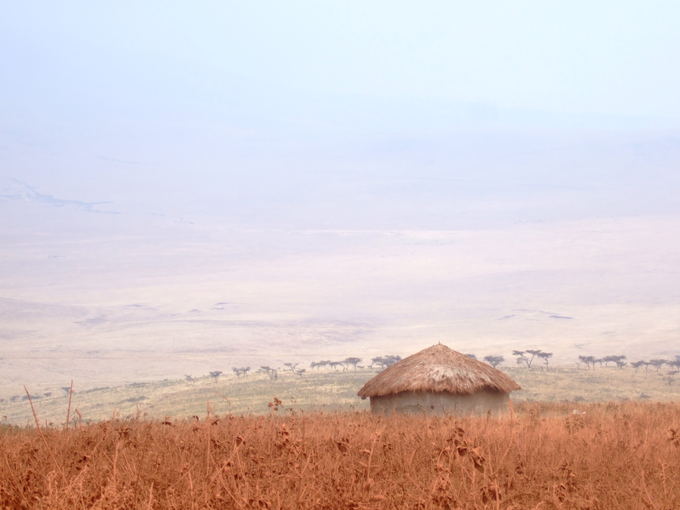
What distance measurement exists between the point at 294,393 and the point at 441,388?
3654 cm

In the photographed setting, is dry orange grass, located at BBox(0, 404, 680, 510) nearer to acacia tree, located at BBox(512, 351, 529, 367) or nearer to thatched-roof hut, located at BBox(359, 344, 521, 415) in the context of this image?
thatched-roof hut, located at BBox(359, 344, 521, 415)

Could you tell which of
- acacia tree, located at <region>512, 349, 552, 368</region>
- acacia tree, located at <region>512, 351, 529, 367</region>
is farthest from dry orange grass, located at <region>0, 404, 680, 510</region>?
acacia tree, located at <region>512, 351, 529, 367</region>

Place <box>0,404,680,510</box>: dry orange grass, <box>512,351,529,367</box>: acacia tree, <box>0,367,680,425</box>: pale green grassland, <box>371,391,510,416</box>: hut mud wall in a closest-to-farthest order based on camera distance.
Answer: <box>0,404,680,510</box>: dry orange grass → <box>371,391,510,416</box>: hut mud wall → <box>0,367,680,425</box>: pale green grassland → <box>512,351,529,367</box>: acacia tree

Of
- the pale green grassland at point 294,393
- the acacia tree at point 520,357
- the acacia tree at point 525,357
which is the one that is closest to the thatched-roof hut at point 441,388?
the pale green grassland at point 294,393

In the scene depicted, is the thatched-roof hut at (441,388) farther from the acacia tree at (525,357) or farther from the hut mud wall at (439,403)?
the acacia tree at (525,357)

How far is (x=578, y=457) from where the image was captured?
33.0 feet

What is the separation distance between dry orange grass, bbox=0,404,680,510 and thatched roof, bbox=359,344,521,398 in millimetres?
12967

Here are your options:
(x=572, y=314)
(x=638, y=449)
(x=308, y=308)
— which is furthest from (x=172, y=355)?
(x=638, y=449)

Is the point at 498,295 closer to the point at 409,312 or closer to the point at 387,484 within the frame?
the point at 409,312

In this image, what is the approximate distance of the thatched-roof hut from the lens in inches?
977

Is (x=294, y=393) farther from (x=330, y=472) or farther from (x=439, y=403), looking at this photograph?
(x=330, y=472)

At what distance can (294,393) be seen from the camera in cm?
6034

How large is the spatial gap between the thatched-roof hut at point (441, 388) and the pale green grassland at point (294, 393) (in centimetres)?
2574

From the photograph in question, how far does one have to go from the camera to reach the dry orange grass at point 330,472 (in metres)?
6.98
